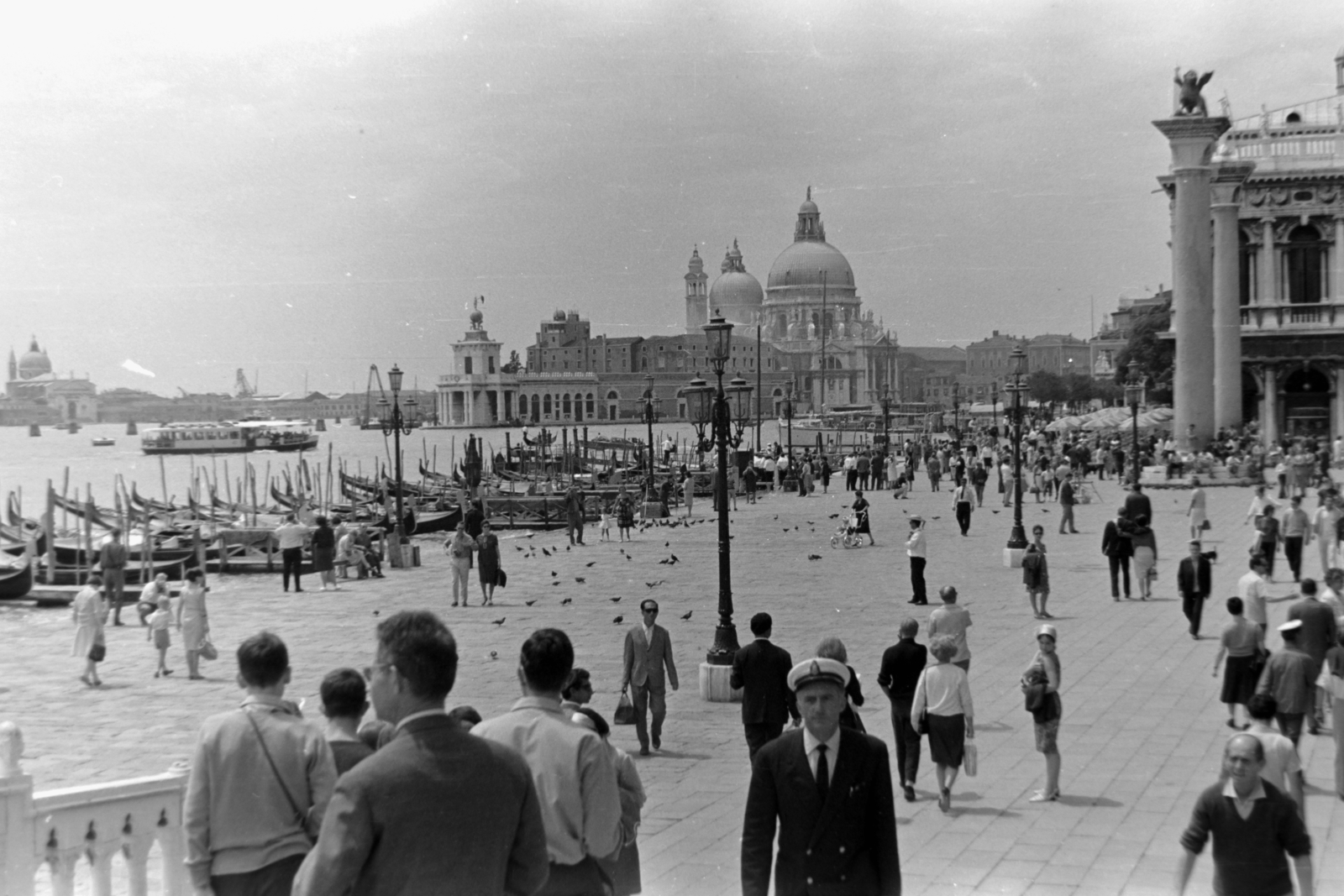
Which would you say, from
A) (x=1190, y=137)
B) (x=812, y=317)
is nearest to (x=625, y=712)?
(x=1190, y=137)

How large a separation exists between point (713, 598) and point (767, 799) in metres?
12.4

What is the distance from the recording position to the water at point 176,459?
76250 mm

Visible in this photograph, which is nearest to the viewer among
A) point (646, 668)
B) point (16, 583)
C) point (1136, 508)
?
point (646, 668)

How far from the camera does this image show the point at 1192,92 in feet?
102

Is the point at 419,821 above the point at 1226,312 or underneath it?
underneath

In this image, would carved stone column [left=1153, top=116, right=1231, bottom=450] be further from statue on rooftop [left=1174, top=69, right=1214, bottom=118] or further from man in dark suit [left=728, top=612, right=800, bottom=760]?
man in dark suit [left=728, top=612, right=800, bottom=760]

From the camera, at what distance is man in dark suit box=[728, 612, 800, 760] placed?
696 centimetres

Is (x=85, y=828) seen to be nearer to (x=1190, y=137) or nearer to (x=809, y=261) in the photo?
(x=1190, y=137)

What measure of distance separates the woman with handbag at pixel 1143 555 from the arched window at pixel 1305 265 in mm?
26564

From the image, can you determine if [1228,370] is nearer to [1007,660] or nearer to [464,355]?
[1007,660]

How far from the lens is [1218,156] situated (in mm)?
39188

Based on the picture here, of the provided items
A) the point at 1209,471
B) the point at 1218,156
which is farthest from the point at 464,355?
the point at 1209,471

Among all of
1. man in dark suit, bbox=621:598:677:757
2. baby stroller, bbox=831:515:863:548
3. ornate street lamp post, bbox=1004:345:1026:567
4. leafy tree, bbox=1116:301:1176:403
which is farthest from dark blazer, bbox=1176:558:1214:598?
leafy tree, bbox=1116:301:1176:403

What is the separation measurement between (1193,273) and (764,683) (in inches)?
1068
